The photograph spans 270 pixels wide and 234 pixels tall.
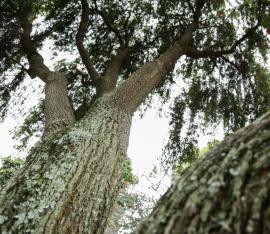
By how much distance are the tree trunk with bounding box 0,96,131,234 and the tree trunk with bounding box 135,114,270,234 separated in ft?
4.69

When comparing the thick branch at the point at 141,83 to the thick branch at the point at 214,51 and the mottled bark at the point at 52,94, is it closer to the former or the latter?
the mottled bark at the point at 52,94

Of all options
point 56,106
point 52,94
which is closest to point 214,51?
point 52,94

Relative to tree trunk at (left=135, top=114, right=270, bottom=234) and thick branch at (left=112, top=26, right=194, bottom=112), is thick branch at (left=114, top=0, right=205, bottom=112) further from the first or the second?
tree trunk at (left=135, top=114, right=270, bottom=234)

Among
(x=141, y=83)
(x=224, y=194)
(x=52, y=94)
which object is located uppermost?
(x=141, y=83)

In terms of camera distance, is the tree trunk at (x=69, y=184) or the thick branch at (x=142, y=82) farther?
the thick branch at (x=142, y=82)

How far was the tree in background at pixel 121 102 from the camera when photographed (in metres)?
1.12

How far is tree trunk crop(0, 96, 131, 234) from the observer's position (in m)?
2.38

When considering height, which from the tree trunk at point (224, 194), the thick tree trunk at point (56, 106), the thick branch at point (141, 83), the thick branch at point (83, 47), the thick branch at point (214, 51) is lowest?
the tree trunk at point (224, 194)

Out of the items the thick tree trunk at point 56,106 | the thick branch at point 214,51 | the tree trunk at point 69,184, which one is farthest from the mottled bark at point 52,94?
the thick branch at point 214,51

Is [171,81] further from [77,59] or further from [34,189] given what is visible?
[34,189]

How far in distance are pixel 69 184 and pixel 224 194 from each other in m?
1.77

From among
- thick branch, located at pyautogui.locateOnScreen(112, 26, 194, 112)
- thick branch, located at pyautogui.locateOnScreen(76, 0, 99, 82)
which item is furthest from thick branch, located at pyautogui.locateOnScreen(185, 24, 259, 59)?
thick branch, located at pyautogui.locateOnScreen(76, 0, 99, 82)

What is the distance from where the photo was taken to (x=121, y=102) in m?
3.87

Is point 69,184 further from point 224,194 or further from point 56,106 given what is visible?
point 224,194
